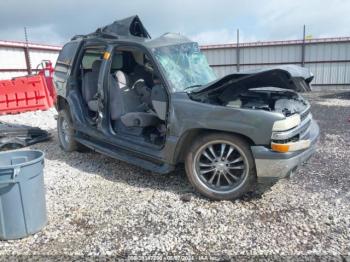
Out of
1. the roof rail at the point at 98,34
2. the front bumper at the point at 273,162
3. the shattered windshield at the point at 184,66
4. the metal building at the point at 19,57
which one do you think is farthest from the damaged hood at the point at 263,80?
the metal building at the point at 19,57

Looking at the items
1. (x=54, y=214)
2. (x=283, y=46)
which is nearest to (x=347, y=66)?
(x=283, y=46)

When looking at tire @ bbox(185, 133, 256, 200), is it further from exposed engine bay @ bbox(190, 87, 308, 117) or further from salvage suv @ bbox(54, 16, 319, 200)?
exposed engine bay @ bbox(190, 87, 308, 117)

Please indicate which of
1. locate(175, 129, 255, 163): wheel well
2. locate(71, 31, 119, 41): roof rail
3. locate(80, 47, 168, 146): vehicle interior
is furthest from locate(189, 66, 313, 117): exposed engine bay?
locate(71, 31, 119, 41): roof rail

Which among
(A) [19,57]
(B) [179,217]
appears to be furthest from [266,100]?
(A) [19,57]

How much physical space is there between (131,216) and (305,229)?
1835mm

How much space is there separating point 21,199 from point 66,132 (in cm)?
311

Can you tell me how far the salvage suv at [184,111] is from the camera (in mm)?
3805

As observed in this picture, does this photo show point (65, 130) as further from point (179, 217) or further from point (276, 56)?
point (276, 56)

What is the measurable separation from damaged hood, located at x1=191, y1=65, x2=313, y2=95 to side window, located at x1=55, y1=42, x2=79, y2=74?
276cm

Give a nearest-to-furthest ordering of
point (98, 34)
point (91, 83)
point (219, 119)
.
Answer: point (219, 119)
point (98, 34)
point (91, 83)

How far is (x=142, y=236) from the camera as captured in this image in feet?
11.2

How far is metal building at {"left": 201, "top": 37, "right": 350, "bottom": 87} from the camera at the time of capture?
59.3ft

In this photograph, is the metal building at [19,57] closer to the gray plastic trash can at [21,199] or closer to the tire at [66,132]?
the tire at [66,132]

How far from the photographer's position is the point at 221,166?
160 inches
